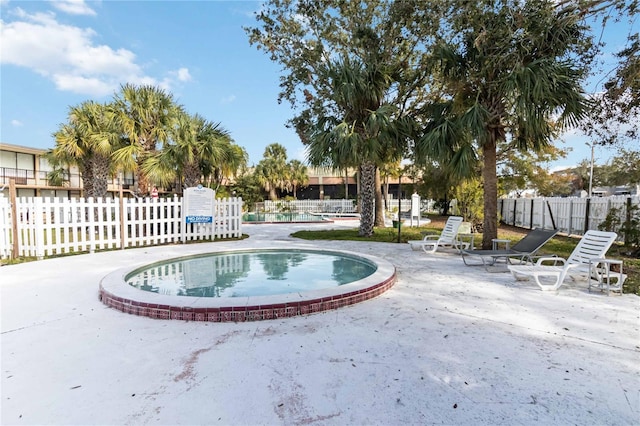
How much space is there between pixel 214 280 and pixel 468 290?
4.61m

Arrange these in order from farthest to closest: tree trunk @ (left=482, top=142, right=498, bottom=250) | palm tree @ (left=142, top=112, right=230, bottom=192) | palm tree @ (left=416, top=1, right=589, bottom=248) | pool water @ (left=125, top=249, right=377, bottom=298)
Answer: palm tree @ (left=142, top=112, right=230, bottom=192)
tree trunk @ (left=482, top=142, right=498, bottom=250)
palm tree @ (left=416, top=1, right=589, bottom=248)
pool water @ (left=125, top=249, right=377, bottom=298)

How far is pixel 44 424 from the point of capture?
2109 mm

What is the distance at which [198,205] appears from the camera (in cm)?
1103

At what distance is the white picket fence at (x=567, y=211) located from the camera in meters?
11.1

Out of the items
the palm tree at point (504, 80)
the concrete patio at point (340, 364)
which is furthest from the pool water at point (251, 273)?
the palm tree at point (504, 80)

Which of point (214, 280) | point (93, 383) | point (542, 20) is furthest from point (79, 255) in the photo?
Answer: point (542, 20)

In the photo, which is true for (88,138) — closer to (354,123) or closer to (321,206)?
(354,123)

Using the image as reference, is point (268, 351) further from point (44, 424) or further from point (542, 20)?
point (542, 20)

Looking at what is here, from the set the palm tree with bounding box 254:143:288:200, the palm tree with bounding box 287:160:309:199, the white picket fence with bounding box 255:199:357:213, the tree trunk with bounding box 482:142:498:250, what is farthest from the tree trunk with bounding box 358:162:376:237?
the palm tree with bounding box 287:160:309:199

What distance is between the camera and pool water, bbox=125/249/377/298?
5617 mm

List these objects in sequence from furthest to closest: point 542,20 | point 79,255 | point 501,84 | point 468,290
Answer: point 79,255 < point 501,84 < point 542,20 < point 468,290

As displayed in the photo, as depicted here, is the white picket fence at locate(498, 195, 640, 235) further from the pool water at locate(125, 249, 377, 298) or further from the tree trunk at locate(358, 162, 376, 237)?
the pool water at locate(125, 249, 377, 298)

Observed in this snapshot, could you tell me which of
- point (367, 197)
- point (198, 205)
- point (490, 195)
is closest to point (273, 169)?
Result: point (367, 197)

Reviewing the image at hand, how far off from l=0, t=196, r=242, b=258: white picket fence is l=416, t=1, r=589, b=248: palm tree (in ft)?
24.8
